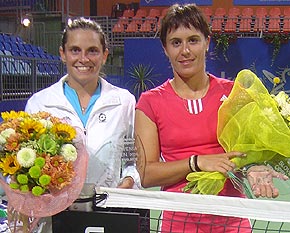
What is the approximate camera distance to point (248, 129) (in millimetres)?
1276

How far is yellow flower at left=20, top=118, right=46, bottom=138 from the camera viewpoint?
1052 millimetres

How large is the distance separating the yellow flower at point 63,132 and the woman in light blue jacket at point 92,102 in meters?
0.62

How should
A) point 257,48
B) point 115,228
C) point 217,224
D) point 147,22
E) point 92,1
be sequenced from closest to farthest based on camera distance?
point 115,228 < point 217,224 < point 257,48 < point 147,22 < point 92,1

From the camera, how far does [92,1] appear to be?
14875 mm

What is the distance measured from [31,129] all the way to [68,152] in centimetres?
10

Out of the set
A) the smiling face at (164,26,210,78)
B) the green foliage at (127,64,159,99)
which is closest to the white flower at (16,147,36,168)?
the smiling face at (164,26,210,78)

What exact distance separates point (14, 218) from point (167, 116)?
0.58m

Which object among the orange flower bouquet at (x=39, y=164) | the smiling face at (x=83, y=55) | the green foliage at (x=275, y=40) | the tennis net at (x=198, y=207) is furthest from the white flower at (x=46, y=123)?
the green foliage at (x=275, y=40)

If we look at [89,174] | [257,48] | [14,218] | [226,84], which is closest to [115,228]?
[14,218]

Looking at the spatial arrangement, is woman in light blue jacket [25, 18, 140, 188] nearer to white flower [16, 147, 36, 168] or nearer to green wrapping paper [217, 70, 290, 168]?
green wrapping paper [217, 70, 290, 168]

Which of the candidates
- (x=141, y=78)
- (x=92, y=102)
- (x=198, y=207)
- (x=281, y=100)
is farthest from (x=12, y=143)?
(x=141, y=78)

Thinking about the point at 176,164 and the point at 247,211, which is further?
the point at 176,164

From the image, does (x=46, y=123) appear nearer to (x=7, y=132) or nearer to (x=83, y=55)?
(x=7, y=132)

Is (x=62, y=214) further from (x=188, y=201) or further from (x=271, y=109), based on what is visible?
(x=271, y=109)
